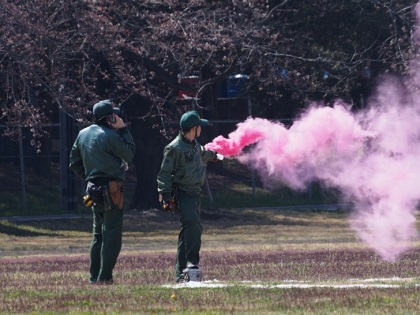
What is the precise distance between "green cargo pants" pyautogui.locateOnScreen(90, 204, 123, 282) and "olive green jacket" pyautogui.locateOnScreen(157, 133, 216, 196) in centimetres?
63

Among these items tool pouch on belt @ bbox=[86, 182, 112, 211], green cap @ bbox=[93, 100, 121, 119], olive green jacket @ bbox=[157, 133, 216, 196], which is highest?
green cap @ bbox=[93, 100, 121, 119]

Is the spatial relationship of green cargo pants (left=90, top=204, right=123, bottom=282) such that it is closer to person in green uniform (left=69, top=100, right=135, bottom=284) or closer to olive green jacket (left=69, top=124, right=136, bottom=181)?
person in green uniform (left=69, top=100, right=135, bottom=284)

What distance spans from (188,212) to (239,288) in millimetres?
1645

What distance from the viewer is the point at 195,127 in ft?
46.1

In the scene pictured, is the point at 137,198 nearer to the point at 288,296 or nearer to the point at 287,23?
the point at 287,23

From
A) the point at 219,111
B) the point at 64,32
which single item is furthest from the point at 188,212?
the point at 219,111

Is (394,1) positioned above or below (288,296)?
above

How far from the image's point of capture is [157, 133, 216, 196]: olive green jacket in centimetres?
1381

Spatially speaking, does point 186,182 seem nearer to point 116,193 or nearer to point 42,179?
point 116,193

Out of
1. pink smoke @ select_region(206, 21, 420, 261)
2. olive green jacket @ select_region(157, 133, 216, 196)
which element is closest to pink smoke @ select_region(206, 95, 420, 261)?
pink smoke @ select_region(206, 21, 420, 261)

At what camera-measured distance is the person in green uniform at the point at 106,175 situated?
13.5 meters

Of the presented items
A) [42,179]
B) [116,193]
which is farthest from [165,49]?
[116,193]

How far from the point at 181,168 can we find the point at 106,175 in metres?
0.89

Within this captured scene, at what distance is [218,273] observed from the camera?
16.0 meters
